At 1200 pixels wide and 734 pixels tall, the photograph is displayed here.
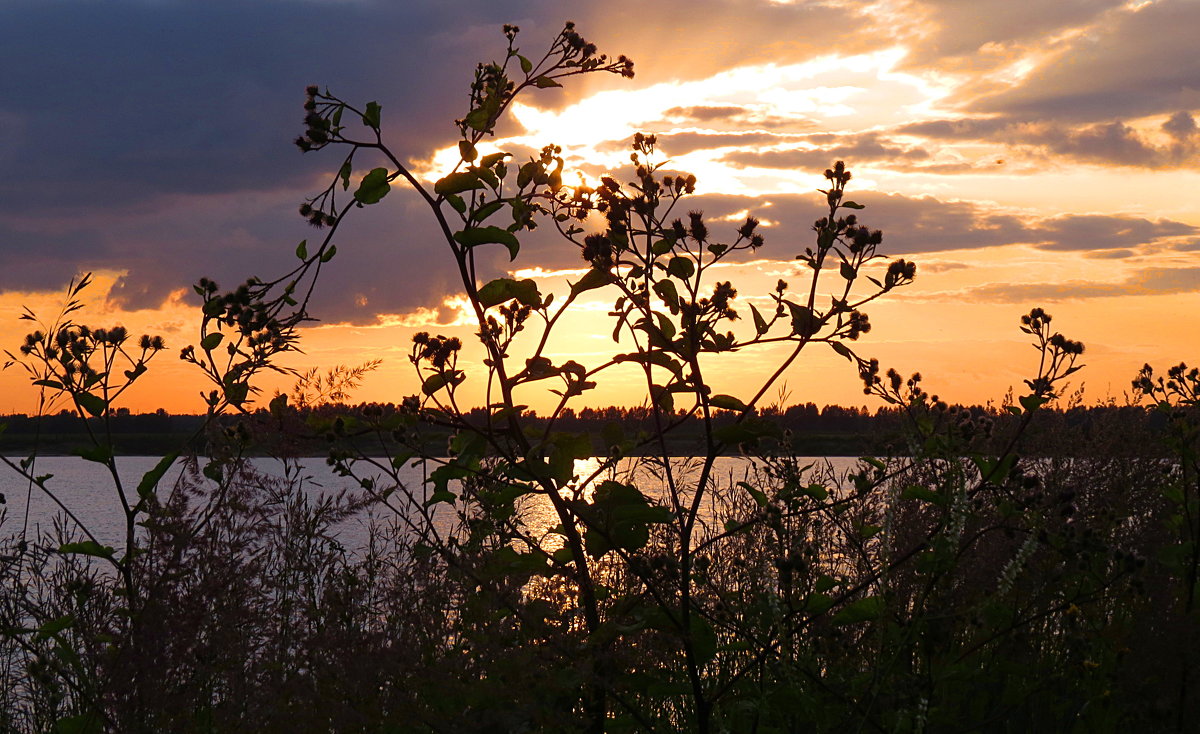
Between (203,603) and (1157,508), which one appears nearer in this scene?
(203,603)

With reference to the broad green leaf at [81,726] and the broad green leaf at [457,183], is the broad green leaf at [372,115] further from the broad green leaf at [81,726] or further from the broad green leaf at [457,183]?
the broad green leaf at [81,726]

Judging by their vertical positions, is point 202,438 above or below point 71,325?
below

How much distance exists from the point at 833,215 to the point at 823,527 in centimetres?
Result: 324

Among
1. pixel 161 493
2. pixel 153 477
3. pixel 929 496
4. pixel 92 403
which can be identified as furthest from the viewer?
pixel 161 493

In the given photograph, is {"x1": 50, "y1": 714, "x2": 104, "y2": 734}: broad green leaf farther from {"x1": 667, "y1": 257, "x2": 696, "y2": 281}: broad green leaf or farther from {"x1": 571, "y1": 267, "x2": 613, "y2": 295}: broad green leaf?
{"x1": 667, "y1": 257, "x2": 696, "y2": 281}: broad green leaf

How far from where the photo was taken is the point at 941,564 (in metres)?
2.97

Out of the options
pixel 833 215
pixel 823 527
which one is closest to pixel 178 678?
pixel 833 215

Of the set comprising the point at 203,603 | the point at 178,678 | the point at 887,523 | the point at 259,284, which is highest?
the point at 259,284

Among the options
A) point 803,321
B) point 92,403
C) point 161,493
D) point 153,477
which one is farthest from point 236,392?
point 161,493

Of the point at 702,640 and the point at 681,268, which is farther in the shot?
the point at 681,268

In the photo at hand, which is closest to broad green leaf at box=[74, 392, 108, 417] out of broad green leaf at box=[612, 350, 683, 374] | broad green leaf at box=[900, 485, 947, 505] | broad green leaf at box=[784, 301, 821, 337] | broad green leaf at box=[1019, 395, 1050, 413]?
broad green leaf at box=[612, 350, 683, 374]

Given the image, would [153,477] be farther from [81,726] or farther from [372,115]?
[372,115]

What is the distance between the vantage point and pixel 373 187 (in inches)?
124

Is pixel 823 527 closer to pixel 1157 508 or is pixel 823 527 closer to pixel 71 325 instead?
pixel 1157 508
